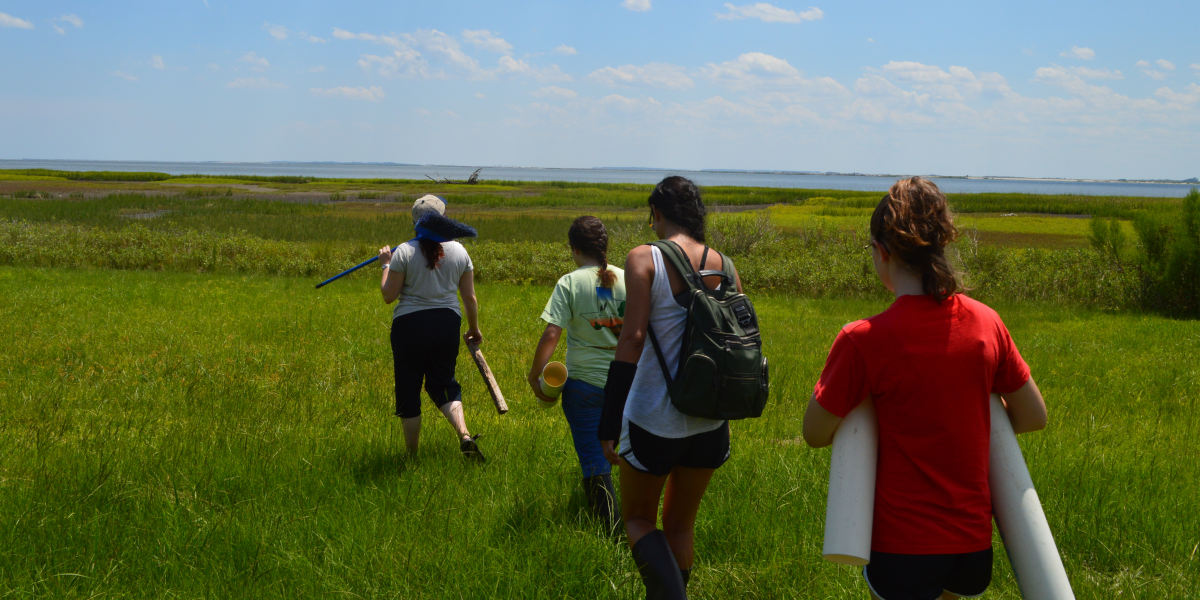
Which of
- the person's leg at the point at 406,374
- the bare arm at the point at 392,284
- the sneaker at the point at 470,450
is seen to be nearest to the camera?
the bare arm at the point at 392,284

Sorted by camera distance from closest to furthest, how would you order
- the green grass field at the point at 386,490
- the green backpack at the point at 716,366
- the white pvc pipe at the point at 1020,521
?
1. the white pvc pipe at the point at 1020,521
2. the green backpack at the point at 716,366
3. the green grass field at the point at 386,490

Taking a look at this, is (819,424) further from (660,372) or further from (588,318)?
(588,318)

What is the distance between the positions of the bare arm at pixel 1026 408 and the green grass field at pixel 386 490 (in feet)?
4.86

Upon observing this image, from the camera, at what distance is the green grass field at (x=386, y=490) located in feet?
11.3

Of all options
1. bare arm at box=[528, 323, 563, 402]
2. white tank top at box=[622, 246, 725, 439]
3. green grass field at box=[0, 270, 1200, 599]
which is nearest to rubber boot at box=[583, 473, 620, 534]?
green grass field at box=[0, 270, 1200, 599]

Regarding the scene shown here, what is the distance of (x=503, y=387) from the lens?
27.1 ft

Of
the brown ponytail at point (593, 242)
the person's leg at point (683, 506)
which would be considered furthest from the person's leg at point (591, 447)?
the person's leg at point (683, 506)

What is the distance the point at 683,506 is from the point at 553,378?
3.61 feet

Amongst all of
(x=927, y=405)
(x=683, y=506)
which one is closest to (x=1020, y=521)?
(x=927, y=405)

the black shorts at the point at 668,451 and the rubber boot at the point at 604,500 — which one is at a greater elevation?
the black shorts at the point at 668,451

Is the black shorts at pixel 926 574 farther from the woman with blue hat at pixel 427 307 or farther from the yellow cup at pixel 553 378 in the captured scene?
the woman with blue hat at pixel 427 307

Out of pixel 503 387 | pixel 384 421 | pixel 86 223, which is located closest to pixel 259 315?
pixel 503 387

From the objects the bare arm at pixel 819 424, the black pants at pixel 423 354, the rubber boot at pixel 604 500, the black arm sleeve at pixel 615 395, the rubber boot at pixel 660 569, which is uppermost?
the bare arm at pixel 819 424

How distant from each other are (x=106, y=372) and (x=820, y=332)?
10.1 meters
